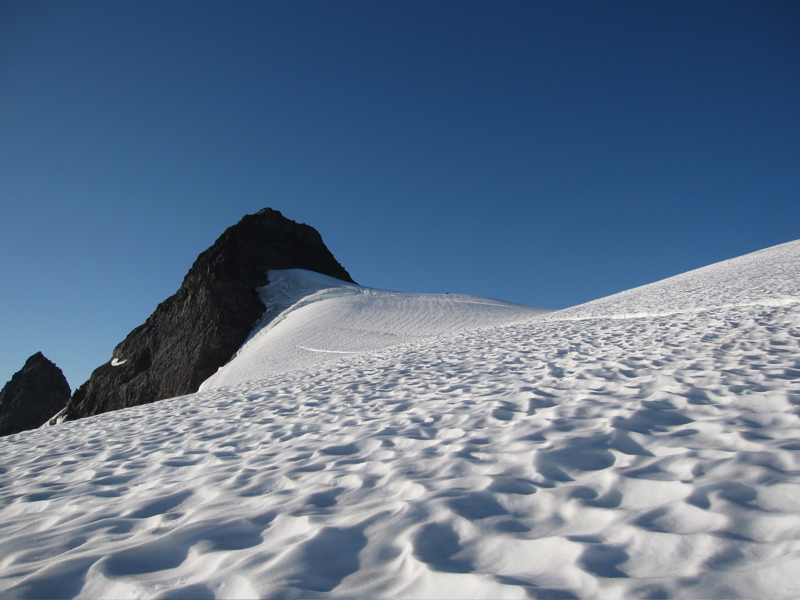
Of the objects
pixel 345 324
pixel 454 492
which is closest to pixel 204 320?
pixel 345 324

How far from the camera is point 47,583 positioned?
239 centimetres

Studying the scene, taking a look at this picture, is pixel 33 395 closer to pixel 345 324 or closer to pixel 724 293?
pixel 345 324

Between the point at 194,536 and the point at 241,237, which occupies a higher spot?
the point at 241,237

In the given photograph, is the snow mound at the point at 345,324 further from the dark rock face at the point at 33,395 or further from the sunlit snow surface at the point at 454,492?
the dark rock face at the point at 33,395

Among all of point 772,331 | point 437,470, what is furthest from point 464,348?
point 437,470

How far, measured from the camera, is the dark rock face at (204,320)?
2881cm

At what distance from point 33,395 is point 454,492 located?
55991 millimetres

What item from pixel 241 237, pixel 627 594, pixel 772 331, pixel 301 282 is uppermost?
pixel 241 237

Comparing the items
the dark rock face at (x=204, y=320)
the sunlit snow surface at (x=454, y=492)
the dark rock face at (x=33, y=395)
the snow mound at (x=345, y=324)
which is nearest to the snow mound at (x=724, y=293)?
the snow mound at (x=345, y=324)

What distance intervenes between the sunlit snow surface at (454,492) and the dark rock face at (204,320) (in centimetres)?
2246

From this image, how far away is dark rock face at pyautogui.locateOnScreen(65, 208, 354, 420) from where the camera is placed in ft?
94.5

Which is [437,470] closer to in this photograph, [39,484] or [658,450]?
[658,450]

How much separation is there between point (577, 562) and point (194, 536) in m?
2.11

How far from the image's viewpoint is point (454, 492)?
9.91ft
